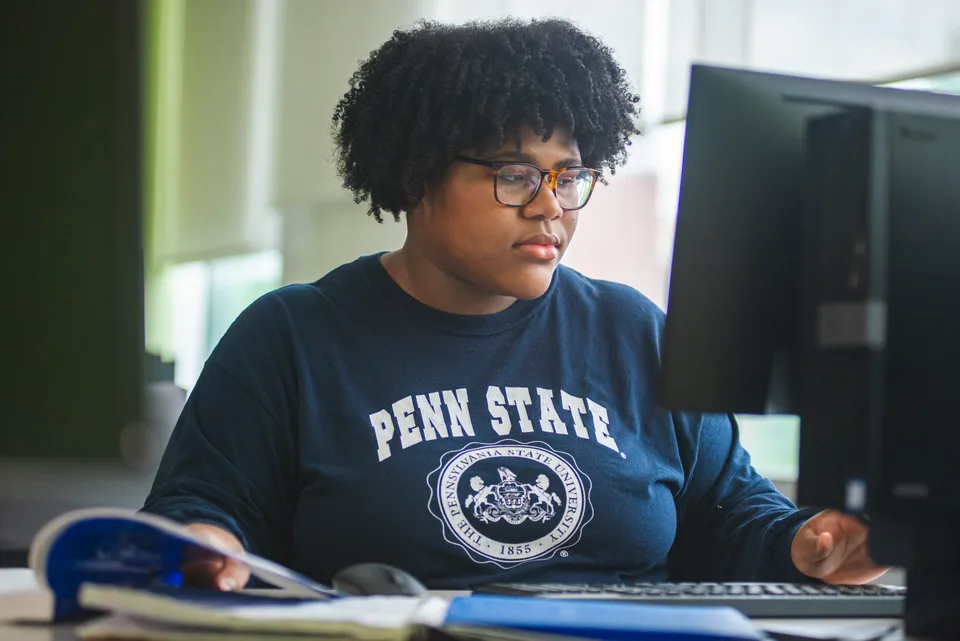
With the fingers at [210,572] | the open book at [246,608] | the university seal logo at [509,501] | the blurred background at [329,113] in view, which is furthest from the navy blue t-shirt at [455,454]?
the open book at [246,608]

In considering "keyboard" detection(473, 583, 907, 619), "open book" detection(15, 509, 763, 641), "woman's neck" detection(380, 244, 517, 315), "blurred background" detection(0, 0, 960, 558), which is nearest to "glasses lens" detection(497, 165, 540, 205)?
"woman's neck" detection(380, 244, 517, 315)

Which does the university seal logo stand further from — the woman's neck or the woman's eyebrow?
the woman's eyebrow

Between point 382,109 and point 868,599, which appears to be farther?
point 382,109

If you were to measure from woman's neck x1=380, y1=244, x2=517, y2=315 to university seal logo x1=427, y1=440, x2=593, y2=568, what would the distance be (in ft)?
0.79

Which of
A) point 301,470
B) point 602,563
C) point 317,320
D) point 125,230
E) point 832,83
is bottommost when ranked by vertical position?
point 602,563

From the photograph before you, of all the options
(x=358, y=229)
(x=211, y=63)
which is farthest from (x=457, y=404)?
(x=211, y=63)

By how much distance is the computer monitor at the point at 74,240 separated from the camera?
0.47 m

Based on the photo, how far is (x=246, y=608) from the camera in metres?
0.61

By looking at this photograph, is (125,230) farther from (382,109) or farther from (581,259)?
(581,259)

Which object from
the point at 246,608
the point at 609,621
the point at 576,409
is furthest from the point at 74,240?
the point at 576,409

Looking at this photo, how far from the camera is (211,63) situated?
3549 millimetres

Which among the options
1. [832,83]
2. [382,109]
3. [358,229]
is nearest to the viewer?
[832,83]

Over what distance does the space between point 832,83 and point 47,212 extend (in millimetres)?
578

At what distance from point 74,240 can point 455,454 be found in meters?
0.75
